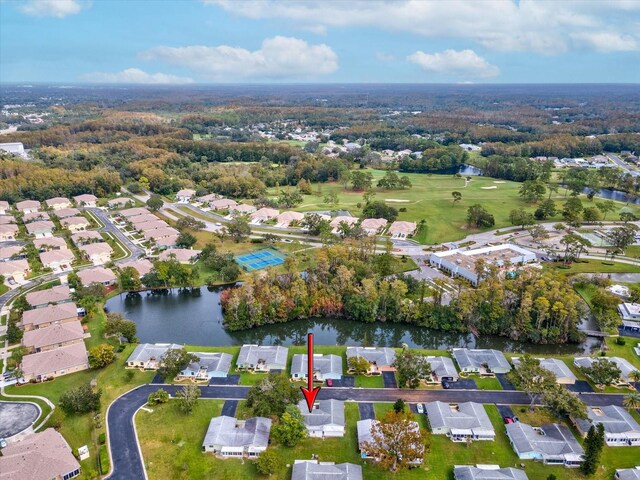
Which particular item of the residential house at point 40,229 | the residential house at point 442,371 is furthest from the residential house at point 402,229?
the residential house at point 40,229

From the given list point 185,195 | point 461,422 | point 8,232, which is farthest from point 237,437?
point 185,195

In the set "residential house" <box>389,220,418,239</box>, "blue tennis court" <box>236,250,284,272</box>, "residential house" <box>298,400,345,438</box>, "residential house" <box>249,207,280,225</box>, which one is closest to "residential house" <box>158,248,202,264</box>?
"blue tennis court" <box>236,250,284,272</box>

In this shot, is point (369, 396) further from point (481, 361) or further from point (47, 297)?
point (47, 297)

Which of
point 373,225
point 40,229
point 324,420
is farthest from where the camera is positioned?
point 373,225

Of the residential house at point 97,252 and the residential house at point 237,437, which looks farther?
the residential house at point 97,252

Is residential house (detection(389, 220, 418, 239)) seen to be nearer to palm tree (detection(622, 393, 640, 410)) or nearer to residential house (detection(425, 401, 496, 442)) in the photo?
residential house (detection(425, 401, 496, 442))

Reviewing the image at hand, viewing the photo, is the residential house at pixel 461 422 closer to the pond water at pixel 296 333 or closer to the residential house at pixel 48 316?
the pond water at pixel 296 333

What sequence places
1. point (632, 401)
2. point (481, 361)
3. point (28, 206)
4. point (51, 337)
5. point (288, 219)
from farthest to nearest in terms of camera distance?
1. point (28, 206)
2. point (288, 219)
3. point (51, 337)
4. point (481, 361)
5. point (632, 401)

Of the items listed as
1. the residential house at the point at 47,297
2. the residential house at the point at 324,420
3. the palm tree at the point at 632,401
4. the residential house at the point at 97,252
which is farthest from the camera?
the residential house at the point at 97,252
